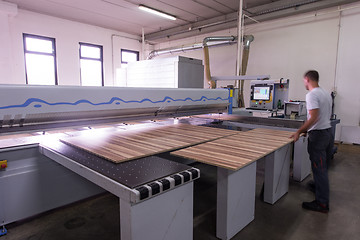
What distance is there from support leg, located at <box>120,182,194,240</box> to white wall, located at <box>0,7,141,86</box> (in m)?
5.98

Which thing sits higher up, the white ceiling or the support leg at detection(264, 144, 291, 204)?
the white ceiling

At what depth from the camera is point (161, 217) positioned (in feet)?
4.17

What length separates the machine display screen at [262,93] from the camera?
13.9 feet

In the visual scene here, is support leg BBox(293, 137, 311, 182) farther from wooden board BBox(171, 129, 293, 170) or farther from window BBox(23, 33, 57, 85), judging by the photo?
window BBox(23, 33, 57, 85)

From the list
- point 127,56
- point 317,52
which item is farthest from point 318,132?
point 127,56

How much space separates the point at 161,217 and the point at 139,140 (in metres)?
0.87

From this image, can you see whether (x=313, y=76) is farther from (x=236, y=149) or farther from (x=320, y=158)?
(x=236, y=149)

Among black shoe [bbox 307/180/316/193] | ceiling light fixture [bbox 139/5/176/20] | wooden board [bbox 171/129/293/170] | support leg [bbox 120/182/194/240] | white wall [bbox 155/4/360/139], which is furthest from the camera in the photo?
ceiling light fixture [bbox 139/5/176/20]

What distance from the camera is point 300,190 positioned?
2850mm

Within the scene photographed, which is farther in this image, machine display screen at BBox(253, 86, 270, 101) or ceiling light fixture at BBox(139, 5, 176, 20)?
ceiling light fixture at BBox(139, 5, 176, 20)

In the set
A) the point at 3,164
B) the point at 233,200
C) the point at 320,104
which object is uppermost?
the point at 320,104

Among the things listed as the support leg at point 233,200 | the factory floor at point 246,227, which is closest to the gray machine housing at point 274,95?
the factory floor at point 246,227

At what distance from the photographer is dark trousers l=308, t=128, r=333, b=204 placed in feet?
7.47

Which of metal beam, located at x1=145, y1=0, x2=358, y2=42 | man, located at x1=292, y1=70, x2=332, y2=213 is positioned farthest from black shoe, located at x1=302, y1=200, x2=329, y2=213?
metal beam, located at x1=145, y1=0, x2=358, y2=42
